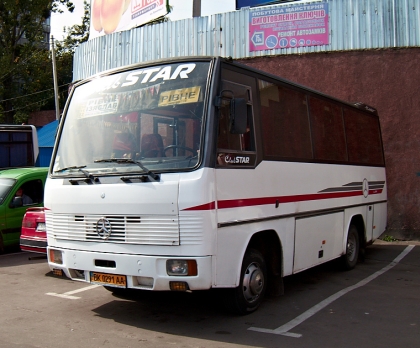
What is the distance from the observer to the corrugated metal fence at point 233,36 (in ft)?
41.9

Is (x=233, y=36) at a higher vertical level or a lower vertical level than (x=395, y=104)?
higher

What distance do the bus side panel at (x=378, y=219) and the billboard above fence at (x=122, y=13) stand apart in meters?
9.99

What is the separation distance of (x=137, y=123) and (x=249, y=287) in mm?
2321

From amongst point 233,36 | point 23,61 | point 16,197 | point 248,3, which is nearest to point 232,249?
point 16,197

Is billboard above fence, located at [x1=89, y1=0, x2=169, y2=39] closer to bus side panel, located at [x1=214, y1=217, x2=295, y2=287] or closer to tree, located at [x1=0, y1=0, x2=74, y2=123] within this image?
bus side panel, located at [x1=214, y1=217, x2=295, y2=287]

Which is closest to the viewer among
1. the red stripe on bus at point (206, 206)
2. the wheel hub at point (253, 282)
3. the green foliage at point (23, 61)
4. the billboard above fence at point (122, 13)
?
the red stripe on bus at point (206, 206)

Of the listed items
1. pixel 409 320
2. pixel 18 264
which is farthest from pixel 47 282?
pixel 409 320

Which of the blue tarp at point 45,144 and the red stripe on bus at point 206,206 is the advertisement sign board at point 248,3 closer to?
the red stripe on bus at point 206,206

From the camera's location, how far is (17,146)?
15.9 m

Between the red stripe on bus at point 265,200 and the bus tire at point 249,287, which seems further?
the bus tire at point 249,287

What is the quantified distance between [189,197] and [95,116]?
70.5 inches

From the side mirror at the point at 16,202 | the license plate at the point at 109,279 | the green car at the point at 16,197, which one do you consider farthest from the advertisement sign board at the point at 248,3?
the license plate at the point at 109,279

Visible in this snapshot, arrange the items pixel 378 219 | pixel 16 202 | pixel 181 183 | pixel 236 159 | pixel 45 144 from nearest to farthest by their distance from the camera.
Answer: pixel 181 183 < pixel 236 159 < pixel 16 202 < pixel 378 219 < pixel 45 144

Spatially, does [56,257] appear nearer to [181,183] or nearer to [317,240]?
[181,183]
